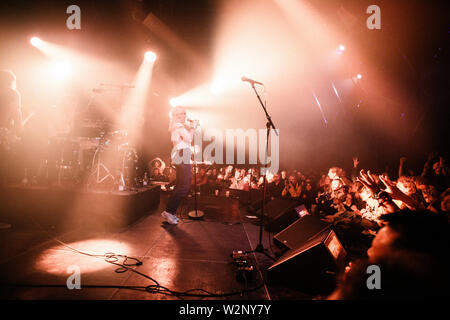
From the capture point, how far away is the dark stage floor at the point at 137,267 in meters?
2.04

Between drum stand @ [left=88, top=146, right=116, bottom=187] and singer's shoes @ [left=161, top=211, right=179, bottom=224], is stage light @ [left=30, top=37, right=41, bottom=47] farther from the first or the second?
singer's shoes @ [left=161, top=211, right=179, bottom=224]

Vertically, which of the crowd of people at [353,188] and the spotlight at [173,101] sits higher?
the spotlight at [173,101]

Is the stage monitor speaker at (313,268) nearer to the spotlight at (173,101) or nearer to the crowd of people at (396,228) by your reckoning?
the crowd of people at (396,228)

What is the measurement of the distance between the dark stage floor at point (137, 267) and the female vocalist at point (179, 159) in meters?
0.39

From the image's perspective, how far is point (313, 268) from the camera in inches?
82.0

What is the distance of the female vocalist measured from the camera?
4.14 metres

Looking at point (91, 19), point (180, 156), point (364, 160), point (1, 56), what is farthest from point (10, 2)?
point (364, 160)

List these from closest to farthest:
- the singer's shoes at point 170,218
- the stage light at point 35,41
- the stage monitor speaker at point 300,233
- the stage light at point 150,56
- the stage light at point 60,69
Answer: the stage monitor speaker at point 300,233
the singer's shoes at point 170,218
the stage light at point 35,41
the stage light at point 60,69
the stage light at point 150,56

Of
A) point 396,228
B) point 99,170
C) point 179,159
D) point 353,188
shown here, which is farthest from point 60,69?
point 353,188

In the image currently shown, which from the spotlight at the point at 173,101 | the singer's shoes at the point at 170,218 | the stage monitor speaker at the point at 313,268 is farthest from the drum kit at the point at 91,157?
the spotlight at the point at 173,101

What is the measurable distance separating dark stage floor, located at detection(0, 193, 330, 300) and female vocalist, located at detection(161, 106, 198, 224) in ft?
1.29

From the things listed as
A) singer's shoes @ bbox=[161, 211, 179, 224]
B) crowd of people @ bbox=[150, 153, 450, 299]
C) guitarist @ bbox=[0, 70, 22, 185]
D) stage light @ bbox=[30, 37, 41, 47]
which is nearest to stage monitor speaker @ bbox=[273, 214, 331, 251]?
crowd of people @ bbox=[150, 153, 450, 299]

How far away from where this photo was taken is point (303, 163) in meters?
9.53

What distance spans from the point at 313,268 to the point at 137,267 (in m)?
1.93
